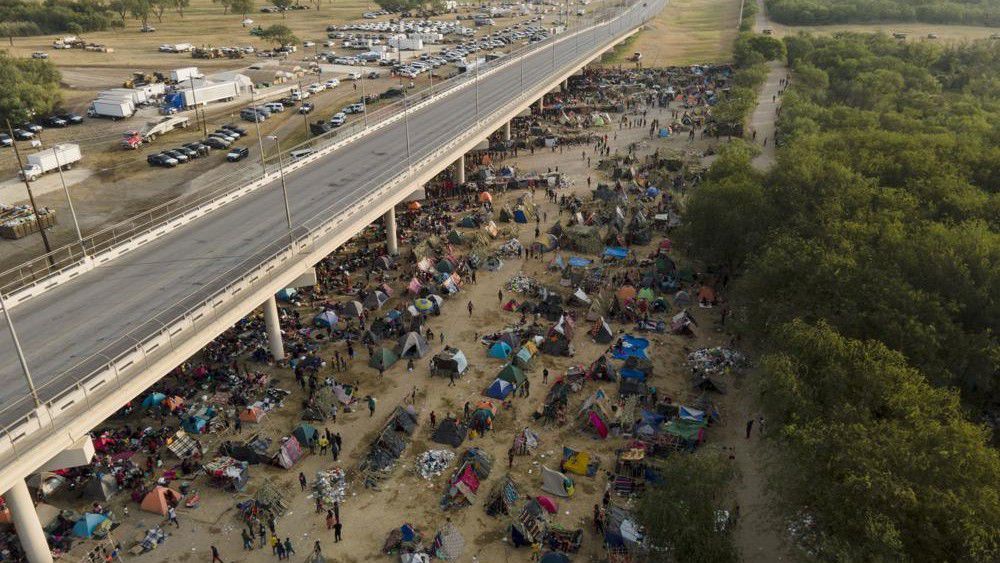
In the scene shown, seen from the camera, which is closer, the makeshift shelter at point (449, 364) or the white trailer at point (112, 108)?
the makeshift shelter at point (449, 364)

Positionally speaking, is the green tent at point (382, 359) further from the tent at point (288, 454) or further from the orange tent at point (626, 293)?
the orange tent at point (626, 293)

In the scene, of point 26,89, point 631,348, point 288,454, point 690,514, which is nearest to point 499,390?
point 631,348

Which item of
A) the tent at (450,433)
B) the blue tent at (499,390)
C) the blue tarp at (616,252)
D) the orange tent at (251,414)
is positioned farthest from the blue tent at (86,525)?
the blue tarp at (616,252)

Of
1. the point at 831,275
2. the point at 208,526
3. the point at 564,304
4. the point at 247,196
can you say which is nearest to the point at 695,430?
the point at 831,275

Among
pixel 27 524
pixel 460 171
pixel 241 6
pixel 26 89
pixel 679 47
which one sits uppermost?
pixel 241 6

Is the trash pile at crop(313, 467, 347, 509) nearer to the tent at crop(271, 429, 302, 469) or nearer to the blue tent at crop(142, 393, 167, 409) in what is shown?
the tent at crop(271, 429, 302, 469)

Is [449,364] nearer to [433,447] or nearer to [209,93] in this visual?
[433,447]
